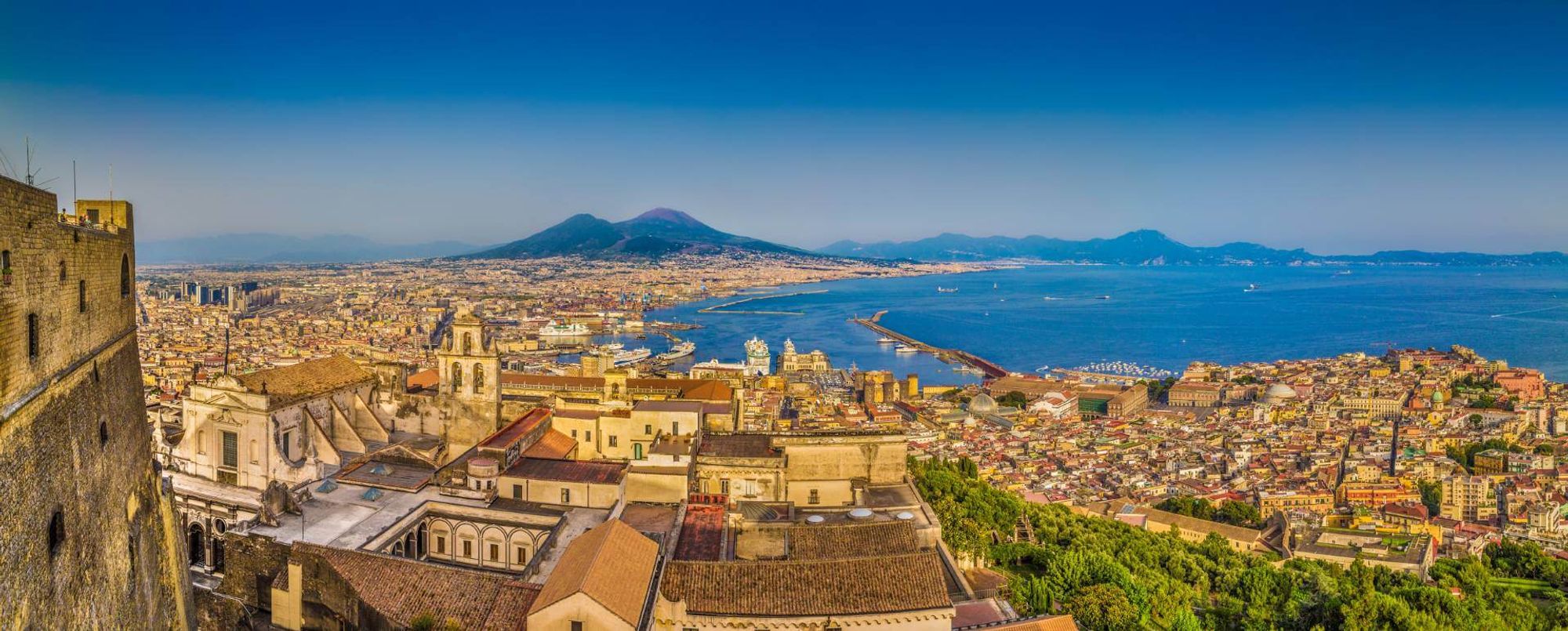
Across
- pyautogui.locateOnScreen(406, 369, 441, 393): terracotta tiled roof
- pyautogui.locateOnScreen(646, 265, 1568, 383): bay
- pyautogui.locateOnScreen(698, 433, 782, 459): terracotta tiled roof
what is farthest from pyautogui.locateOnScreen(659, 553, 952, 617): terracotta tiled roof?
pyautogui.locateOnScreen(646, 265, 1568, 383): bay

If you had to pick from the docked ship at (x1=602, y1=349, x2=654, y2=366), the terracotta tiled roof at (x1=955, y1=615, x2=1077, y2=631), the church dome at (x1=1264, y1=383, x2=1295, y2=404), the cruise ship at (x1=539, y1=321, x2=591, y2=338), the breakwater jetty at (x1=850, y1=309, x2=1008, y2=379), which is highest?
the terracotta tiled roof at (x1=955, y1=615, x2=1077, y2=631)

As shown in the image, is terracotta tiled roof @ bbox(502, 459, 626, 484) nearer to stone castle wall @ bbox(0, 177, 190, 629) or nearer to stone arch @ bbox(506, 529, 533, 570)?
stone arch @ bbox(506, 529, 533, 570)

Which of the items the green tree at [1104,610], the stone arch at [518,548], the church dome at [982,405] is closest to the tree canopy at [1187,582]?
the green tree at [1104,610]

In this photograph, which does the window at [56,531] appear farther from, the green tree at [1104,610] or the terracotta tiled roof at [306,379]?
the green tree at [1104,610]

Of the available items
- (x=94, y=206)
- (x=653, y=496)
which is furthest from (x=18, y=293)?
(x=653, y=496)

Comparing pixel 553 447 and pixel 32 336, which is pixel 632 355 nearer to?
pixel 553 447

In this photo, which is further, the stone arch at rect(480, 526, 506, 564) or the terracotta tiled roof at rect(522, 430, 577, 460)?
the terracotta tiled roof at rect(522, 430, 577, 460)
